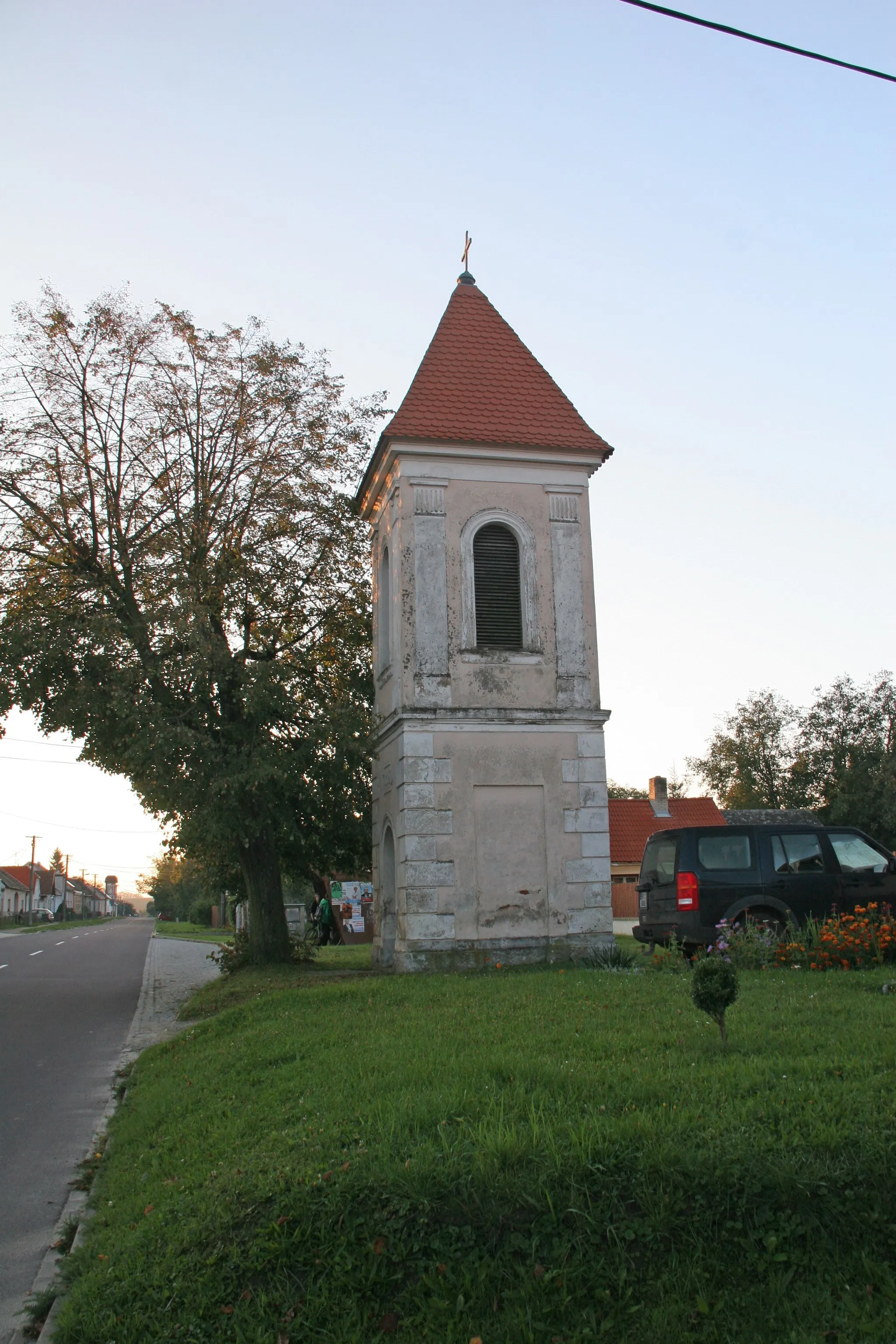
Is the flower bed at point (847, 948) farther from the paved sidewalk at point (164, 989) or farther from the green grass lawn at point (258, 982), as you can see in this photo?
the paved sidewalk at point (164, 989)

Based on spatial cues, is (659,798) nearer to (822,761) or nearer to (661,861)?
(822,761)

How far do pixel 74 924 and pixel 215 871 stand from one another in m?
71.5

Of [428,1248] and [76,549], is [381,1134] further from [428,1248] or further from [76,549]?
[76,549]

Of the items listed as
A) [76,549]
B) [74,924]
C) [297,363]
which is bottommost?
[74,924]

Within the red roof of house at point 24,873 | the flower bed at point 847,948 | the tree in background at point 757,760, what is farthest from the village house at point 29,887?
the flower bed at point 847,948

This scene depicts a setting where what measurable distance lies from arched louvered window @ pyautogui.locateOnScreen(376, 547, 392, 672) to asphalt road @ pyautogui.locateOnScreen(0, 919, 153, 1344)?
7285 millimetres

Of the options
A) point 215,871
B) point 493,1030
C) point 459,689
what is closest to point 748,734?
point 215,871

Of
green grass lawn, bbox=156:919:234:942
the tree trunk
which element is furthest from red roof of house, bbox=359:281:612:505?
green grass lawn, bbox=156:919:234:942

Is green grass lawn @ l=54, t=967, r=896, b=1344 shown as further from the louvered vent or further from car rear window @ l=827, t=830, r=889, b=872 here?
the louvered vent

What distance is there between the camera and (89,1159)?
7.98 meters

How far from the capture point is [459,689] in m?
17.2

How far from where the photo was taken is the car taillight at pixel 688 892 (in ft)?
46.1

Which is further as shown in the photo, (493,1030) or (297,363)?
(297,363)

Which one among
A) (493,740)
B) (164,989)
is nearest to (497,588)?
(493,740)
